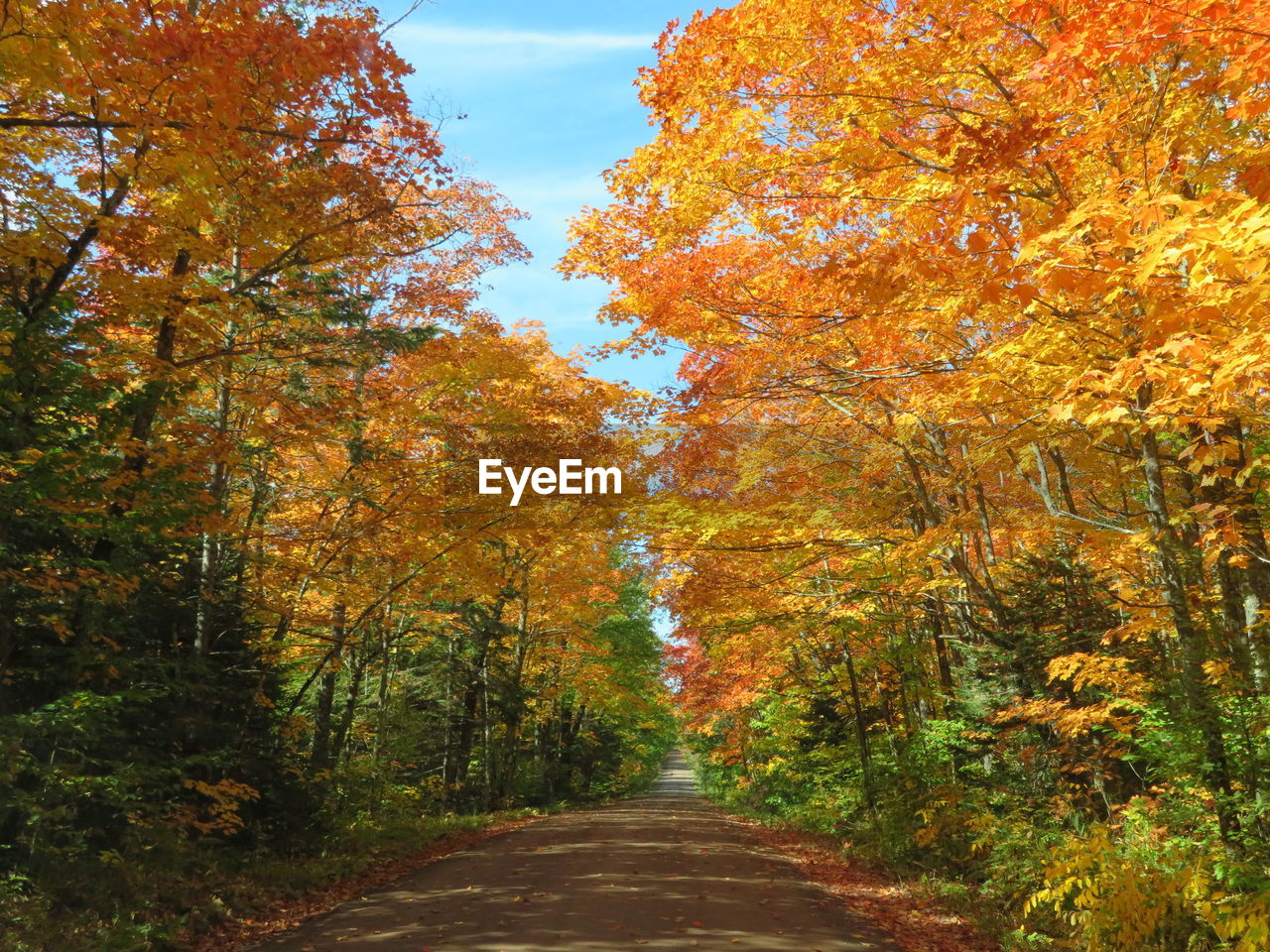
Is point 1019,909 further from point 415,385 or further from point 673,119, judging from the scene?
point 415,385

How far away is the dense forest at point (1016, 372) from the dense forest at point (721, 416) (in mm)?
59

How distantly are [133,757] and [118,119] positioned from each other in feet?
20.3

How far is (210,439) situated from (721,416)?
248 inches

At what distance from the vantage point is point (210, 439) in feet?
28.6

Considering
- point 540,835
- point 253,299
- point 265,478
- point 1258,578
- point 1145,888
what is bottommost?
point 540,835

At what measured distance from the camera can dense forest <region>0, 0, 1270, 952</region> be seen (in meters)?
5.56

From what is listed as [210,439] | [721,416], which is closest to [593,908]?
[721,416]

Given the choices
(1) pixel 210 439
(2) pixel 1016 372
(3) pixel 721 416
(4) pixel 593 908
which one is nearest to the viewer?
(2) pixel 1016 372

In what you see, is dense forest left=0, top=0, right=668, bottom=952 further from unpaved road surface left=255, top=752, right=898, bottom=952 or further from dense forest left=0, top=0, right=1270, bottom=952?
unpaved road surface left=255, top=752, right=898, bottom=952

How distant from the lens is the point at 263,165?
7.45 metres

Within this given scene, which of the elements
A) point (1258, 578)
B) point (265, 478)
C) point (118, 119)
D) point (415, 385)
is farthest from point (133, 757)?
point (1258, 578)

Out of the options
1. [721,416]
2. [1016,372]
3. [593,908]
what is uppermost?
[721,416]

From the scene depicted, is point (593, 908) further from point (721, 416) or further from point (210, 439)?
point (210, 439)

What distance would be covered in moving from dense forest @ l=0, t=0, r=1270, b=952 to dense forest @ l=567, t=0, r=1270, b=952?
2.3 inches
